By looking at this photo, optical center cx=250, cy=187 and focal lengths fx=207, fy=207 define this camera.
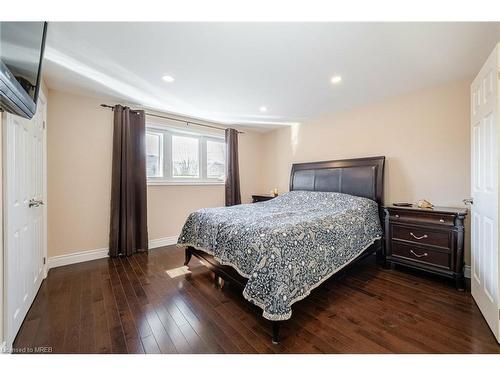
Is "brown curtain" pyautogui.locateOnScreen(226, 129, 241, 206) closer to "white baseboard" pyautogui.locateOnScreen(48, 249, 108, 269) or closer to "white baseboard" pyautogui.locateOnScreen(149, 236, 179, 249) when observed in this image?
"white baseboard" pyautogui.locateOnScreen(149, 236, 179, 249)

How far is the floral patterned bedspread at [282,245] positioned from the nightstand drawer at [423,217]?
0.29 metres

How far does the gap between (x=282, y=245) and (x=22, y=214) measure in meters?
2.09

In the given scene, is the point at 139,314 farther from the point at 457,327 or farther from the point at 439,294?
the point at 439,294

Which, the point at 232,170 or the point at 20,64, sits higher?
the point at 20,64

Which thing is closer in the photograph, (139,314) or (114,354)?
(114,354)

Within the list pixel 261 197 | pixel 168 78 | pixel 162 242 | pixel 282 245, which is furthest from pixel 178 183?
pixel 282 245

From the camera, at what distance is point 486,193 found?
1585 millimetres

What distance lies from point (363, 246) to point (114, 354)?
2506 millimetres

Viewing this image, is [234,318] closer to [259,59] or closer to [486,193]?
[486,193]

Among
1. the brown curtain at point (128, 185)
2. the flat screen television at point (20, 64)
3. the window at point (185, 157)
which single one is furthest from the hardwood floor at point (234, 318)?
the window at point (185, 157)

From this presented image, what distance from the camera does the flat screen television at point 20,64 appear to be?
948 mm

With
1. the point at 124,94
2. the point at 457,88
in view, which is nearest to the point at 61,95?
the point at 124,94

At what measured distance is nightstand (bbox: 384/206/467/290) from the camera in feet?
6.98

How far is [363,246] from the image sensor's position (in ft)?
8.02
